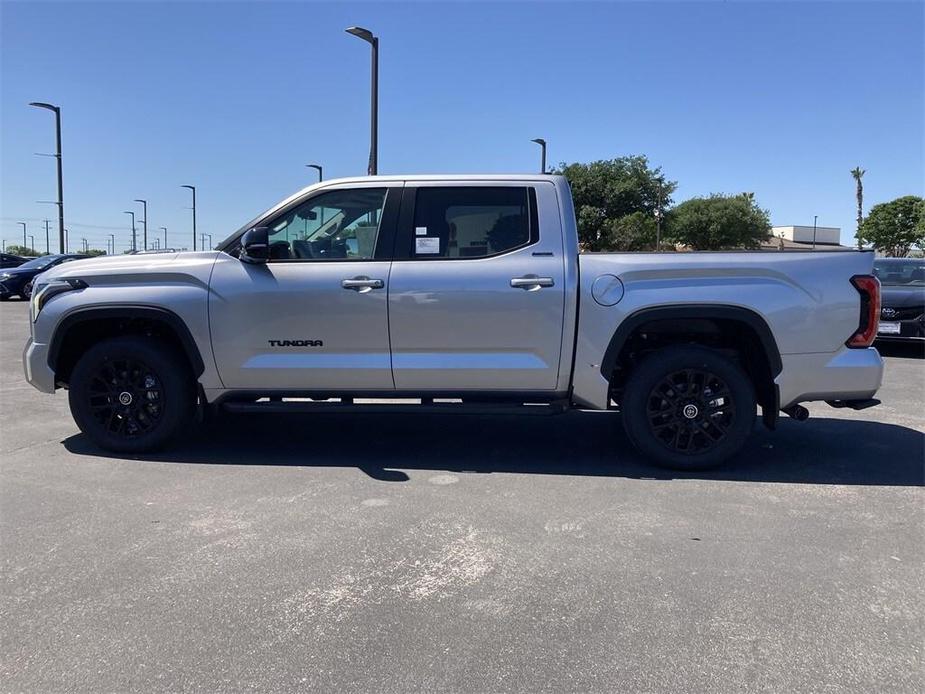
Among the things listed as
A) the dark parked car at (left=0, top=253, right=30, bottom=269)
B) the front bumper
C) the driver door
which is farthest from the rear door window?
the dark parked car at (left=0, top=253, right=30, bottom=269)

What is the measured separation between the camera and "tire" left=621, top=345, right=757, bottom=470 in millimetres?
4875

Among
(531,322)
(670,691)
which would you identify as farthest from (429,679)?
(531,322)

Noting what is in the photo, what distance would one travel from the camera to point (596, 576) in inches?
135

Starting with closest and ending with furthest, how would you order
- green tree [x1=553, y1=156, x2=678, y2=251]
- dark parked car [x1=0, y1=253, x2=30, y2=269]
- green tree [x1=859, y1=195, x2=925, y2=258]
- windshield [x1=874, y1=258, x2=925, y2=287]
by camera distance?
windshield [x1=874, y1=258, x2=925, y2=287], dark parked car [x1=0, y1=253, x2=30, y2=269], green tree [x1=553, y1=156, x2=678, y2=251], green tree [x1=859, y1=195, x2=925, y2=258]

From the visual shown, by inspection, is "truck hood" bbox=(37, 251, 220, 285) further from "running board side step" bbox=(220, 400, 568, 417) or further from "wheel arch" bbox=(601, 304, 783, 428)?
"wheel arch" bbox=(601, 304, 783, 428)

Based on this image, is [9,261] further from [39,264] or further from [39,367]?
→ [39,367]

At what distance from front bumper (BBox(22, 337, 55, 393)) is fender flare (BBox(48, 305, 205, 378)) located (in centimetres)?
6

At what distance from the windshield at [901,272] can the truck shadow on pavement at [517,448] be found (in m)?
6.44

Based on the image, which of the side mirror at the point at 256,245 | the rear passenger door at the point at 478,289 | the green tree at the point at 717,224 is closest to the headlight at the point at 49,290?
the side mirror at the point at 256,245

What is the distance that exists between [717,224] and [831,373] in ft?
140

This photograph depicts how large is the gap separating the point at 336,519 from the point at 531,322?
1.87m

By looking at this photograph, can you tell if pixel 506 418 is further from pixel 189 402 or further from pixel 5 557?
pixel 5 557

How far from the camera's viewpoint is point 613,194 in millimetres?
38406

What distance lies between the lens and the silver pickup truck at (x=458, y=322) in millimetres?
4805
